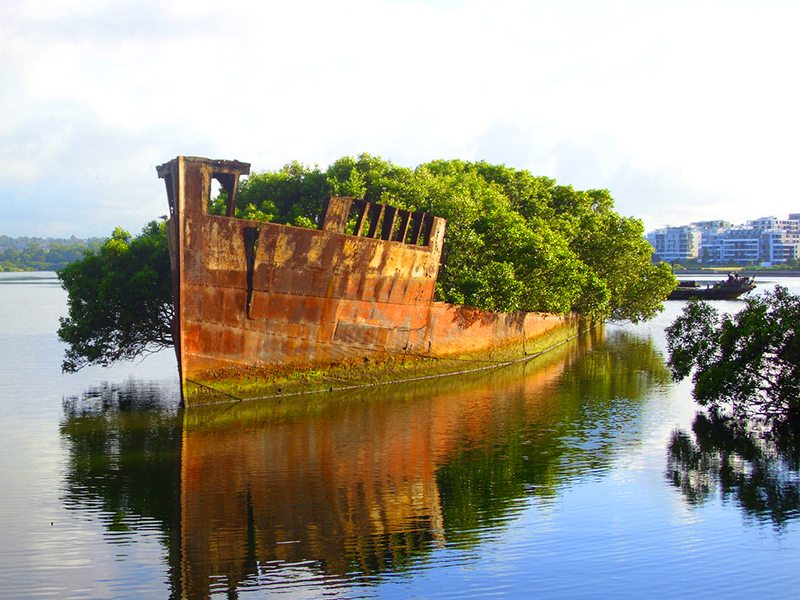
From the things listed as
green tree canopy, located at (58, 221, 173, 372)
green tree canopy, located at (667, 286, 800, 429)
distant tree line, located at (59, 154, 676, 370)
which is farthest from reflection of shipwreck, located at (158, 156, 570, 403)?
green tree canopy, located at (667, 286, 800, 429)

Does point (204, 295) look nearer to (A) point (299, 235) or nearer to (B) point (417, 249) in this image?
(A) point (299, 235)

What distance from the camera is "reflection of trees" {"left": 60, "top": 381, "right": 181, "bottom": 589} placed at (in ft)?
55.4

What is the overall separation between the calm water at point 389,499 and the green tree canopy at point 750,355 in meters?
1.60

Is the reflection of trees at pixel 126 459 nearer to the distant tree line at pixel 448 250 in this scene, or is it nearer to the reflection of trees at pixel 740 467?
the distant tree line at pixel 448 250

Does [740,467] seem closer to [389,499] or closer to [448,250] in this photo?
[389,499]

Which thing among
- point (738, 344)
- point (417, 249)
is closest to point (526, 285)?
point (417, 249)

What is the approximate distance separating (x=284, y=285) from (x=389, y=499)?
419 inches

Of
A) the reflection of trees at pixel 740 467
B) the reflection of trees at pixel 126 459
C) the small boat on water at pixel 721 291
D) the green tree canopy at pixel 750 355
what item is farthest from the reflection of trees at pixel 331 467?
the small boat on water at pixel 721 291

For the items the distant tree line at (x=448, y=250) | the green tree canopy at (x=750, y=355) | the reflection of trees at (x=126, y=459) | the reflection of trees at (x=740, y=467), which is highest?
the distant tree line at (x=448, y=250)

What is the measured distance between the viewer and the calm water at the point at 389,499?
13938 mm

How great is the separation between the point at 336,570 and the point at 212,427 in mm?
10444

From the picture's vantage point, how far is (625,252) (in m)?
51.7

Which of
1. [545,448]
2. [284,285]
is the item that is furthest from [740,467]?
[284,285]

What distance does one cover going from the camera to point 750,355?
24.3m
